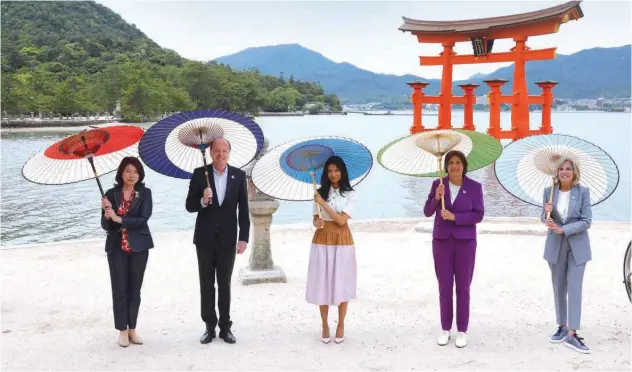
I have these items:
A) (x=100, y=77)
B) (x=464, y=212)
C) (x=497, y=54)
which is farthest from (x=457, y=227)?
(x=100, y=77)

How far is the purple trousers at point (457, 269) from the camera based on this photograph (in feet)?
12.0

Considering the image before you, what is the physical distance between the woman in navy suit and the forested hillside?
153 ft

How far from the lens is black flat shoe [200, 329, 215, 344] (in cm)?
385

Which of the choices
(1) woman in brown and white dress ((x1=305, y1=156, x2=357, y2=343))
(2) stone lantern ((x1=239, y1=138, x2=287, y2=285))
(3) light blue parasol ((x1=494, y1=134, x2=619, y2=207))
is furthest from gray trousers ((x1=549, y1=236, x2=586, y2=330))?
(2) stone lantern ((x1=239, y1=138, x2=287, y2=285))

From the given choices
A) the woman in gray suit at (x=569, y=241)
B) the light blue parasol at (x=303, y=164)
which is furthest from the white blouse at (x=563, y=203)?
the light blue parasol at (x=303, y=164)

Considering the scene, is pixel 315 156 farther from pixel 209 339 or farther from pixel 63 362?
pixel 63 362

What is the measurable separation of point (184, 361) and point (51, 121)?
1898 inches

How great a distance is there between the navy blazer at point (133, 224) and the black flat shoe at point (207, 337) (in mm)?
744

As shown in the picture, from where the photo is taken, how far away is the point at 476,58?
68.4 feet

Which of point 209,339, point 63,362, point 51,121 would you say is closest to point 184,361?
point 209,339

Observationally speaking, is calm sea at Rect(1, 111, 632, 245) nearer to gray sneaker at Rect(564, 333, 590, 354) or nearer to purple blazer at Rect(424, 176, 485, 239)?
purple blazer at Rect(424, 176, 485, 239)

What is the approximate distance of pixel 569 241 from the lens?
3.63 meters

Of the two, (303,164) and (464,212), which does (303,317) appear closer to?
(303,164)

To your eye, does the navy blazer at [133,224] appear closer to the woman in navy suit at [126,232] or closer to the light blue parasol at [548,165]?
the woman in navy suit at [126,232]
